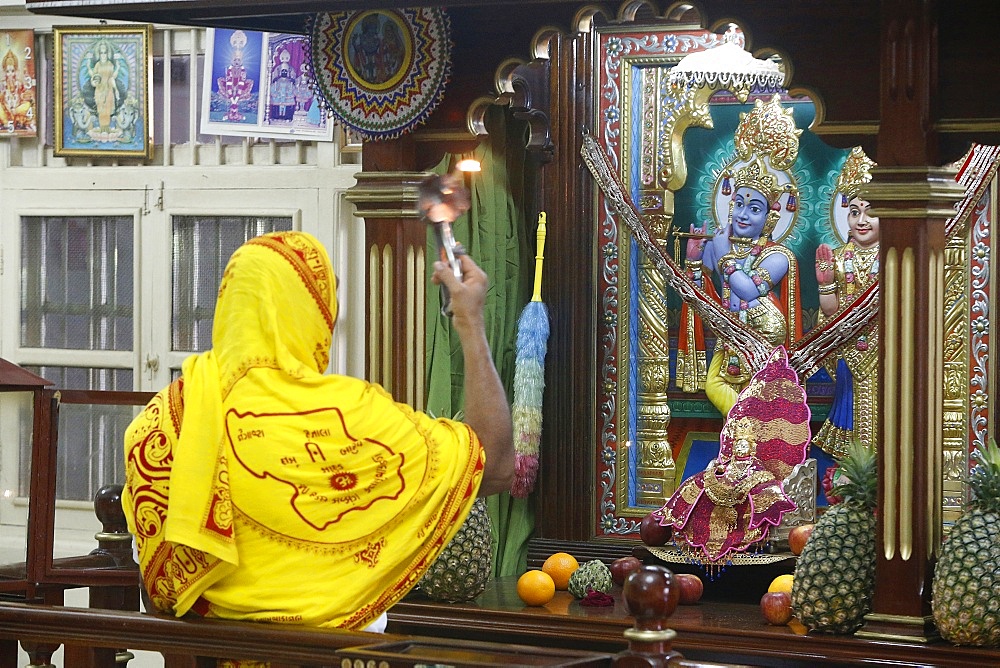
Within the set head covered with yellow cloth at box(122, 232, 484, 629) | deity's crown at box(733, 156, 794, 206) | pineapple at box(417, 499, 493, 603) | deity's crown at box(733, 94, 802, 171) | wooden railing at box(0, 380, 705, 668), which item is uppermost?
deity's crown at box(733, 94, 802, 171)

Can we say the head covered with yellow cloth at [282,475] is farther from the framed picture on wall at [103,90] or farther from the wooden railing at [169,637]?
the framed picture on wall at [103,90]

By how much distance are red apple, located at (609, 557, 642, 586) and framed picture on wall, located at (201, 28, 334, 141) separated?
88.8 inches

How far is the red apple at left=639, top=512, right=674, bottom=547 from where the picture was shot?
5.61 m

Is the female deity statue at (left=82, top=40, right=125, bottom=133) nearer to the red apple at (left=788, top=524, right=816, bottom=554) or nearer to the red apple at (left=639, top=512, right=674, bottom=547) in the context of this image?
the red apple at (left=639, top=512, right=674, bottom=547)

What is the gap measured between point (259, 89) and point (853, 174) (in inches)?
101

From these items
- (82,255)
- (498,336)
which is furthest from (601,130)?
(82,255)

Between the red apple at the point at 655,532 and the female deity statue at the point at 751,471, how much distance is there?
3.5 inches

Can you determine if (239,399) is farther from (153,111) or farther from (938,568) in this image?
(153,111)

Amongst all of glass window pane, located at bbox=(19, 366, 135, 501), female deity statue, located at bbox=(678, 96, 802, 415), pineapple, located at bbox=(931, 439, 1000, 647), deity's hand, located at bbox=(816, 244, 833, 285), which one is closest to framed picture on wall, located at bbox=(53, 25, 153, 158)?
glass window pane, located at bbox=(19, 366, 135, 501)

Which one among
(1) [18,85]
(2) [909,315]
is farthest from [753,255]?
(1) [18,85]

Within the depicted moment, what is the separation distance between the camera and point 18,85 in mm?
7195

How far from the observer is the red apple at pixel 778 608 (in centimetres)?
496

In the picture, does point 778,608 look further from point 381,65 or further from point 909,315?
point 381,65

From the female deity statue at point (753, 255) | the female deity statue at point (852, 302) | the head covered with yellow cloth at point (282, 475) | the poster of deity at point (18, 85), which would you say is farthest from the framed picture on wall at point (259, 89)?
the head covered with yellow cloth at point (282, 475)
